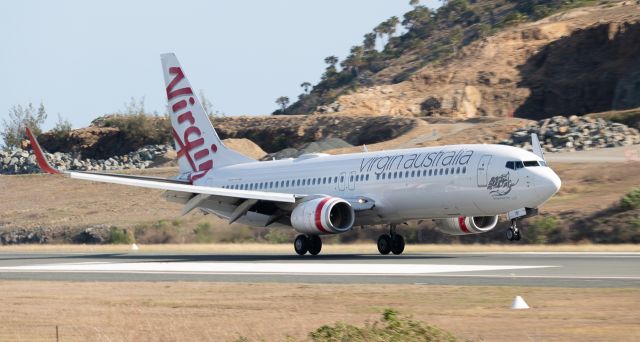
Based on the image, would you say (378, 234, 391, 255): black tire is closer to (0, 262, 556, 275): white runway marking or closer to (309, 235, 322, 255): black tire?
(309, 235, 322, 255): black tire

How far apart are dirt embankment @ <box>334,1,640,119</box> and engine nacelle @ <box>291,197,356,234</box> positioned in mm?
59090

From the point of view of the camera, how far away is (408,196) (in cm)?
3803

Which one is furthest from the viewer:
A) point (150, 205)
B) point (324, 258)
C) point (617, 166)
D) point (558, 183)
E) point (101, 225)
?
point (150, 205)

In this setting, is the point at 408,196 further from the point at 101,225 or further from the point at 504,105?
the point at 504,105

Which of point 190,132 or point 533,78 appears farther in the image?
point 533,78

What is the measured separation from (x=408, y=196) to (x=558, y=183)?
16.8ft

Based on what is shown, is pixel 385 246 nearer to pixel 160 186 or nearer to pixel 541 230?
pixel 160 186

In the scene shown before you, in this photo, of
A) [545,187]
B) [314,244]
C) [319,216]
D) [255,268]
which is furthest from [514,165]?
[255,268]

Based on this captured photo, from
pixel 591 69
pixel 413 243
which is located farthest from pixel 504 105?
pixel 413 243

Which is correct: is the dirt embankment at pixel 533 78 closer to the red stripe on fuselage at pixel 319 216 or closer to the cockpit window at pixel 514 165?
the red stripe on fuselage at pixel 319 216

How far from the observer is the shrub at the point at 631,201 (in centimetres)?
4734

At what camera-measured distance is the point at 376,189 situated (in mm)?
39344

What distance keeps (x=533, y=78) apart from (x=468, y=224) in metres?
64.0

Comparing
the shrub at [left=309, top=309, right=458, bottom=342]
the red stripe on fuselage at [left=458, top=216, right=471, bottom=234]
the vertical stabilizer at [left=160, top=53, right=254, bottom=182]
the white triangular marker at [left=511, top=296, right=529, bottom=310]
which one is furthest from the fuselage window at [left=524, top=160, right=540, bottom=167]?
the shrub at [left=309, top=309, right=458, bottom=342]
